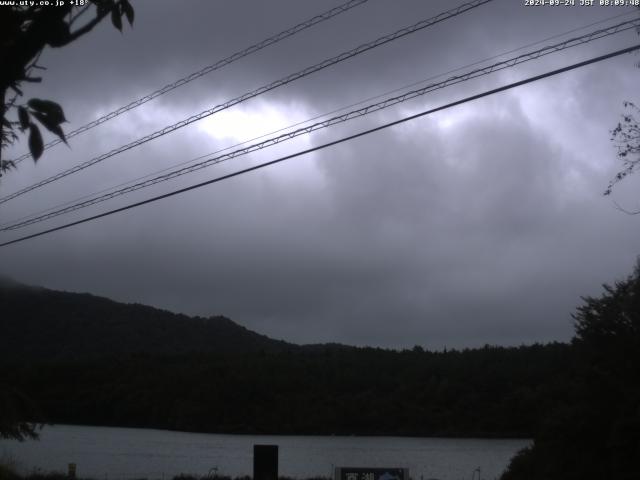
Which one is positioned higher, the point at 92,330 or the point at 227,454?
the point at 92,330

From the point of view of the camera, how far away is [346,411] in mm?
85625

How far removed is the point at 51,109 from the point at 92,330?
8595 cm

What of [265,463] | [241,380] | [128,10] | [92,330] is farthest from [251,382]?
[128,10]

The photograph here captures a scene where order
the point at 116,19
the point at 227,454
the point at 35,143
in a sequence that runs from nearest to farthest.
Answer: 1. the point at 35,143
2. the point at 116,19
3. the point at 227,454

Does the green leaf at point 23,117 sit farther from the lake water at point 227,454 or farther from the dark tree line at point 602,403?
the lake water at point 227,454

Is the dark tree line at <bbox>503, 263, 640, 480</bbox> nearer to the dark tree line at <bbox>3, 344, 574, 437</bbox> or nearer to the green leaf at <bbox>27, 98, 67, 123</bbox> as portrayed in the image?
the green leaf at <bbox>27, 98, 67, 123</bbox>

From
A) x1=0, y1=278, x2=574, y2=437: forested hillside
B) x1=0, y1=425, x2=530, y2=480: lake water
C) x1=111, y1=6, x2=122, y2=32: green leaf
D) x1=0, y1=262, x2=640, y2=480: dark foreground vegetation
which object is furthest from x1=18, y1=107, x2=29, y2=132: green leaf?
x1=0, y1=278, x2=574, y2=437: forested hillside

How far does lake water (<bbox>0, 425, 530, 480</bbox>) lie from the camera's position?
46000 millimetres

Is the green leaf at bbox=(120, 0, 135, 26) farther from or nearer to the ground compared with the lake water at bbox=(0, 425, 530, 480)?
nearer to the ground

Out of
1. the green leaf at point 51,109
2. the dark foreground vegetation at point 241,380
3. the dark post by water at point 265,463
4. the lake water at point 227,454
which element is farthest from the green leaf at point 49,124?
the dark foreground vegetation at point 241,380

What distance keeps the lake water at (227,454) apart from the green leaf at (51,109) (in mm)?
34314

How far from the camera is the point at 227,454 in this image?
196 ft

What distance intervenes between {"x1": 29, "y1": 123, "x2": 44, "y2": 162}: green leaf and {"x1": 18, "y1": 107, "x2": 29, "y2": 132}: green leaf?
0.04m

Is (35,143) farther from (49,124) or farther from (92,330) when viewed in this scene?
(92,330)
